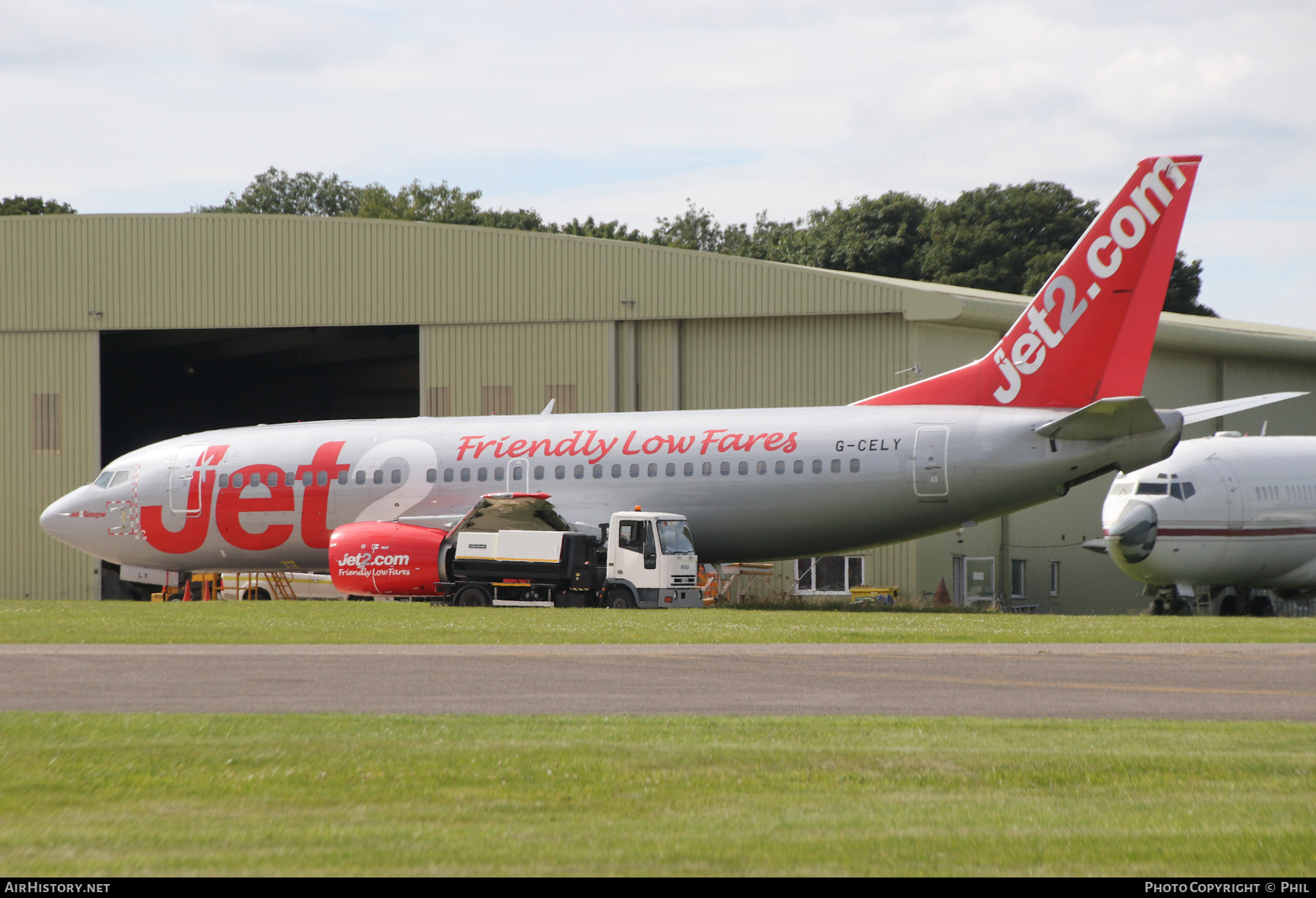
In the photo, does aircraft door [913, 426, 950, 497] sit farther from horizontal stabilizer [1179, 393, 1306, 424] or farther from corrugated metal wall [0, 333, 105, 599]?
corrugated metal wall [0, 333, 105, 599]

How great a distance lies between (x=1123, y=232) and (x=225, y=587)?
23.7 m

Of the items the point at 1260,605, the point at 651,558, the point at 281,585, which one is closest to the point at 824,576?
the point at 1260,605

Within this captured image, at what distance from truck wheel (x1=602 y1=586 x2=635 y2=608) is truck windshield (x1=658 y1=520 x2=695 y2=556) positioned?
118 cm

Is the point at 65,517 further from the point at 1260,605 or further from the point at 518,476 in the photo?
the point at 1260,605

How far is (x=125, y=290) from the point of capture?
41.3 m

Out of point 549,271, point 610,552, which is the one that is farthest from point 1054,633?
point 549,271

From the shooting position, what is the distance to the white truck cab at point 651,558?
27906 mm

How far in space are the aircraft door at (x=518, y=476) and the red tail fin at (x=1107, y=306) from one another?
10.1 metres

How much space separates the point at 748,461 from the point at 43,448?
75.2 ft

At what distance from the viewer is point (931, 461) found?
27.7 m

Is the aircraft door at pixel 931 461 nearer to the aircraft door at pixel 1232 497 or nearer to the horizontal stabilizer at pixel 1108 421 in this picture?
the horizontal stabilizer at pixel 1108 421

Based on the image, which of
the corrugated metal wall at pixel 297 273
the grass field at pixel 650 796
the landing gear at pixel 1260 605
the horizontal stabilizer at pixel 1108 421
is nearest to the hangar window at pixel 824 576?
the corrugated metal wall at pixel 297 273

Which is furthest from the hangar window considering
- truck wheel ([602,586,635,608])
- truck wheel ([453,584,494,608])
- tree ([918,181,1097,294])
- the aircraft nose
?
tree ([918,181,1097,294])
